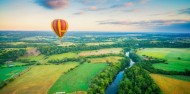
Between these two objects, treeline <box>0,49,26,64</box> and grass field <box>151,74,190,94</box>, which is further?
treeline <box>0,49,26,64</box>

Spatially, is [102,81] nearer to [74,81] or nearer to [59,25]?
[74,81]

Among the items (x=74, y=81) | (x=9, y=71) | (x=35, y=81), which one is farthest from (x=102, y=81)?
(x=9, y=71)

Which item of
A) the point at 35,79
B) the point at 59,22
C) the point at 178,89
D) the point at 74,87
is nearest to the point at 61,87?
the point at 74,87

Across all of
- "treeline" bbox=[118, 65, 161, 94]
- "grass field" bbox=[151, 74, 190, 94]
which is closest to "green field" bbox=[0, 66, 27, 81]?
"treeline" bbox=[118, 65, 161, 94]

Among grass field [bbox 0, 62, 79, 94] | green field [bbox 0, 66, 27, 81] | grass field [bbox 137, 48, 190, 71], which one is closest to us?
grass field [bbox 0, 62, 79, 94]

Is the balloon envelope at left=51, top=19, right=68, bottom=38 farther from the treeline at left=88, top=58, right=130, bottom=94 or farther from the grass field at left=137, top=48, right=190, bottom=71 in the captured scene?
the grass field at left=137, top=48, right=190, bottom=71

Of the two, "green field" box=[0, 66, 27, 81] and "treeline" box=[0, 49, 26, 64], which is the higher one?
"treeline" box=[0, 49, 26, 64]

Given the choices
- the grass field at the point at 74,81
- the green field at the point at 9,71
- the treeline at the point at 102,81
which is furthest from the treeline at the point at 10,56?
the treeline at the point at 102,81
